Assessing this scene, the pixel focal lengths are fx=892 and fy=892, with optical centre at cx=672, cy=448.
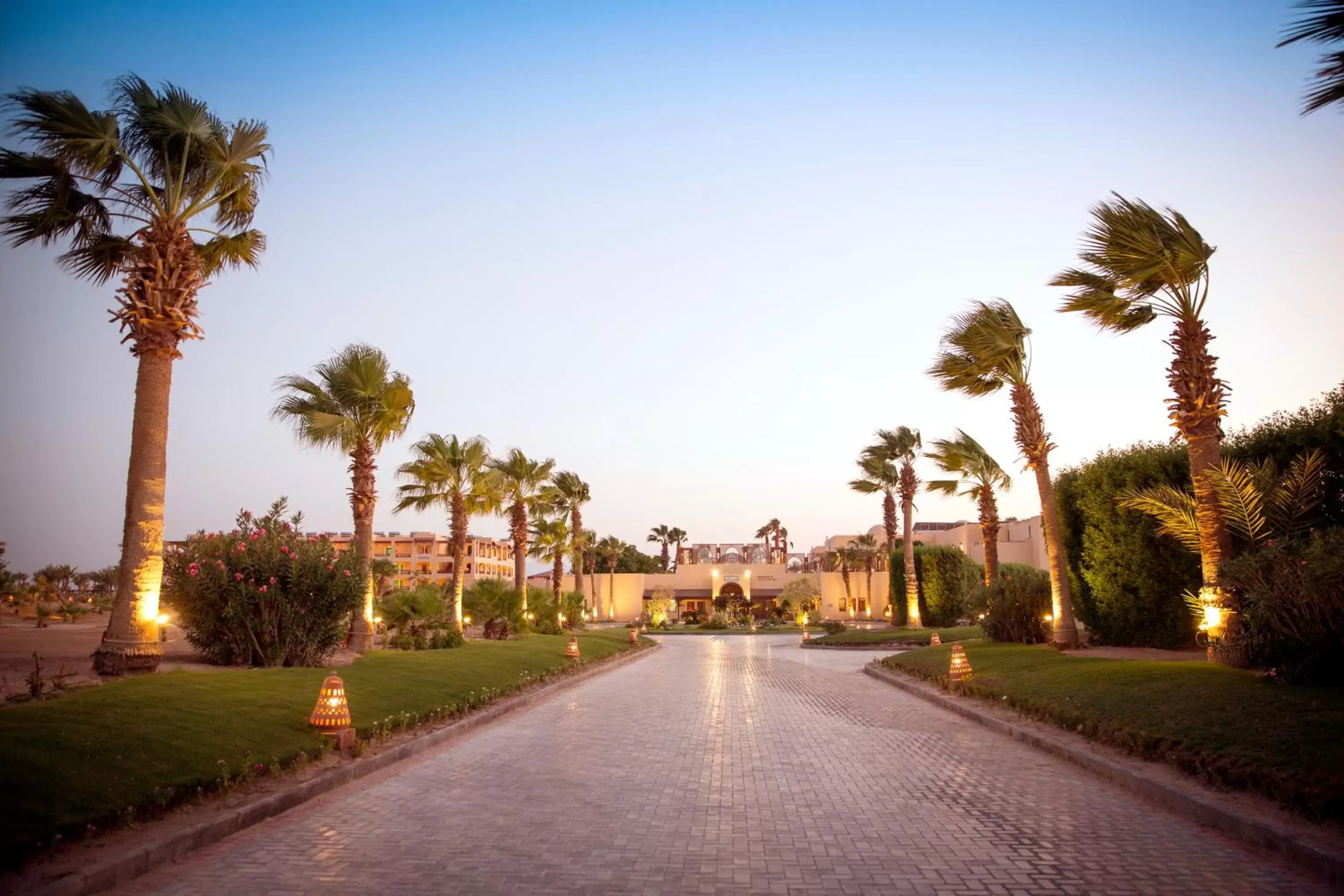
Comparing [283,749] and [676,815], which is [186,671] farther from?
[676,815]

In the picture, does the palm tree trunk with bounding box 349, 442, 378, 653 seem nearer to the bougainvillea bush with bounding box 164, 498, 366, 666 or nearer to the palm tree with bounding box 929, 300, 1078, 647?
the bougainvillea bush with bounding box 164, 498, 366, 666

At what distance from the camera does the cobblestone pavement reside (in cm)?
593

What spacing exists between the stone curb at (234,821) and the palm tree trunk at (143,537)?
4360 mm

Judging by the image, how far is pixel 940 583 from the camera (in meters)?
45.9

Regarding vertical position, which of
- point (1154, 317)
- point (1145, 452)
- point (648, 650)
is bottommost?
point (648, 650)

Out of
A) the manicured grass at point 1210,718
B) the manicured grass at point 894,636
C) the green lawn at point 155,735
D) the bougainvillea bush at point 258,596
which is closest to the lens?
the green lawn at point 155,735

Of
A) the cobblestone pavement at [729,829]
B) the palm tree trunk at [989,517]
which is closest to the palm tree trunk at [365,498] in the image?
the cobblestone pavement at [729,829]

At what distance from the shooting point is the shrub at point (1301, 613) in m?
10.3

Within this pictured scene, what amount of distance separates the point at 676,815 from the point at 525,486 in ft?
99.5

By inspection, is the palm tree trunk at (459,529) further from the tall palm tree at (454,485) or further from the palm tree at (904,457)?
the palm tree at (904,457)

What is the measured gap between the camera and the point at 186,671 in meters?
13.2

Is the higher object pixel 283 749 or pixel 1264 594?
pixel 1264 594

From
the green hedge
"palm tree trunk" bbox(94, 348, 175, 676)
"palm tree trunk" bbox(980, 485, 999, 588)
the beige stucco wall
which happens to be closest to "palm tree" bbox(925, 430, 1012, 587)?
"palm tree trunk" bbox(980, 485, 999, 588)

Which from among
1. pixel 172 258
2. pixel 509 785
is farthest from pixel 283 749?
pixel 172 258
